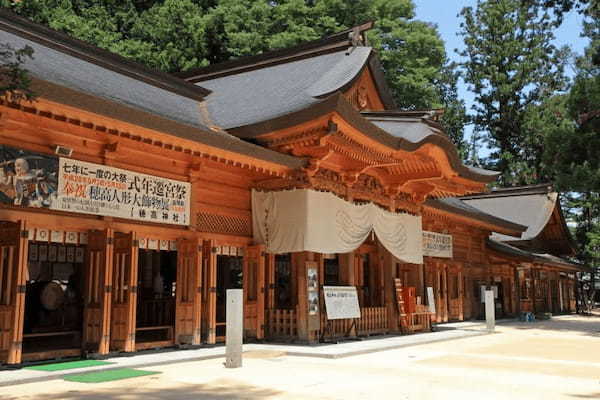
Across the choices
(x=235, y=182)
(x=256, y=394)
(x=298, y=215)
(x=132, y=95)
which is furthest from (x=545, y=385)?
(x=132, y=95)

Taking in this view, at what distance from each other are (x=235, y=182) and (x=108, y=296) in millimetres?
3921

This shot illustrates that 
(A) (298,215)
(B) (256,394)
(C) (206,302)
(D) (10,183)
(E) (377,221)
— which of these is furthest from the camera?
(E) (377,221)

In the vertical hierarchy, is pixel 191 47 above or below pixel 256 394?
above

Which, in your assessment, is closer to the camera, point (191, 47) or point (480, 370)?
point (480, 370)

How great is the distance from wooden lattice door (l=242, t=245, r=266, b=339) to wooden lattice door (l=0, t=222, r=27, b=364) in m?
5.01

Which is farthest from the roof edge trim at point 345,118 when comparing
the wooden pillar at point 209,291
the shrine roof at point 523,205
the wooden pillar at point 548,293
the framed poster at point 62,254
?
the wooden pillar at point 548,293

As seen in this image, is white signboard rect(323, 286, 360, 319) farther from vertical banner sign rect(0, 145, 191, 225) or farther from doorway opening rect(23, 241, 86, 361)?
doorway opening rect(23, 241, 86, 361)

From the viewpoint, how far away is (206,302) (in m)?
11.5

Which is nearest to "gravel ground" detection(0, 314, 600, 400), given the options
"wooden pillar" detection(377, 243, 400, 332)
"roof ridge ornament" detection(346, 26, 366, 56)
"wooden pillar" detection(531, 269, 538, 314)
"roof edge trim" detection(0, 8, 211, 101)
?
"wooden pillar" detection(377, 243, 400, 332)

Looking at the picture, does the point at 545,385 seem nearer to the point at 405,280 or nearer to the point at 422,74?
the point at 405,280

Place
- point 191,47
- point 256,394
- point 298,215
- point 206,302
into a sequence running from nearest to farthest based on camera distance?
point 256,394
point 206,302
point 298,215
point 191,47

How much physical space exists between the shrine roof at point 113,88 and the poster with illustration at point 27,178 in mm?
1138

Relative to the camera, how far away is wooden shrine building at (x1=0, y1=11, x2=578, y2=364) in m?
8.61

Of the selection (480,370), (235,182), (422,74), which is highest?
(422,74)
